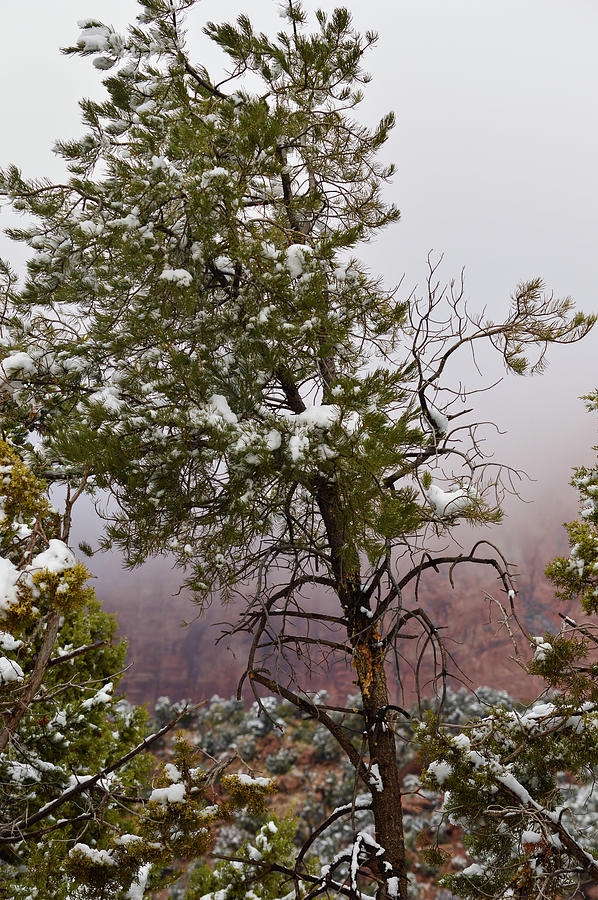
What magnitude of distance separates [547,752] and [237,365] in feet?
14.3

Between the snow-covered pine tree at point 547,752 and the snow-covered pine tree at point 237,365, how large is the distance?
2.34ft

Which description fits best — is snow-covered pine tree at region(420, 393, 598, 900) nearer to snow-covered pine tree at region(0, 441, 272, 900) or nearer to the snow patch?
snow-covered pine tree at region(0, 441, 272, 900)

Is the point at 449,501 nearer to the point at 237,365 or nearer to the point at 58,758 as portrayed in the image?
the point at 237,365

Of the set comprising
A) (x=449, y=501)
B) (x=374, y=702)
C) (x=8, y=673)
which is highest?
(x=449, y=501)

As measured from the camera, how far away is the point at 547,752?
5156 millimetres

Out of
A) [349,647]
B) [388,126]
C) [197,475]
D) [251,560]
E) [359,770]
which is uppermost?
[388,126]

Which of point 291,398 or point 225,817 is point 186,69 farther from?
point 225,817

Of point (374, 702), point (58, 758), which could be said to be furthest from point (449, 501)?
point (58, 758)

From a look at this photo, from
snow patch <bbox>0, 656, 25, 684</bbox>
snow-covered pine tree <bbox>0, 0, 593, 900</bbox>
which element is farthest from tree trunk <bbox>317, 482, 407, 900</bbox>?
snow patch <bbox>0, 656, 25, 684</bbox>

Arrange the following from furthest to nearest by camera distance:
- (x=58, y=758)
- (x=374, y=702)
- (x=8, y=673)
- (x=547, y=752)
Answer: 1. (x=58, y=758)
2. (x=547, y=752)
3. (x=374, y=702)
4. (x=8, y=673)

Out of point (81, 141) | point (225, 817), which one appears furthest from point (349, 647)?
point (81, 141)

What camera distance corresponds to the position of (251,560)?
14.8 feet

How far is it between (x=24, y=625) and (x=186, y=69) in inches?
176

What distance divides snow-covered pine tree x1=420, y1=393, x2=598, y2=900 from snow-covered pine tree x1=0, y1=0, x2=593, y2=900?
0.71 m
